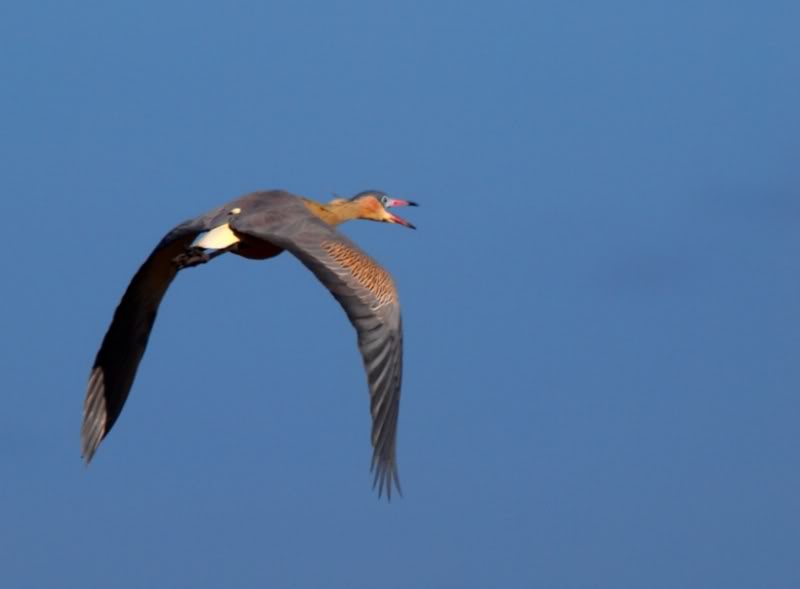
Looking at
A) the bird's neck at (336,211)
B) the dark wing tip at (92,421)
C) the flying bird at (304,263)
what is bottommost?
the dark wing tip at (92,421)

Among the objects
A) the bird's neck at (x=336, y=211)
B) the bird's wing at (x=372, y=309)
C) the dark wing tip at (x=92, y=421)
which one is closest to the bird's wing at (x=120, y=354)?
the dark wing tip at (x=92, y=421)

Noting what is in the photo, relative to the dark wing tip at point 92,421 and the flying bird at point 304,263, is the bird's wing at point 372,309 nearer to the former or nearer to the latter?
the flying bird at point 304,263

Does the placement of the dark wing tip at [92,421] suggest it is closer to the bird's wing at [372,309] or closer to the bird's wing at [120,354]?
the bird's wing at [120,354]

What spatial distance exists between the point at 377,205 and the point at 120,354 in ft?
12.8

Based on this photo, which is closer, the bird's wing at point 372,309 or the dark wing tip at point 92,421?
the bird's wing at point 372,309

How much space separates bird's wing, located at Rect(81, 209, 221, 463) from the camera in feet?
75.5

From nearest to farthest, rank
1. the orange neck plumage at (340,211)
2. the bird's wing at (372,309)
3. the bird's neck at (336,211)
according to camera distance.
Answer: the bird's wing at (372,309) → the bird's neck at (336,211) → the orange neck plumage at (340,211)

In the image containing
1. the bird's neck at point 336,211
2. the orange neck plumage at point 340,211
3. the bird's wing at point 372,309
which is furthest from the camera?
the orange neck plumage at point 340,211

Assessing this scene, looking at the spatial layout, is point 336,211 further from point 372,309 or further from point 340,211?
point 372,309

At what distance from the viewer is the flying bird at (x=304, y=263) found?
18.7m

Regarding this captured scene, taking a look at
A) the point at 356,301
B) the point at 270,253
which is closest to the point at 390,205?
the point at 270,253

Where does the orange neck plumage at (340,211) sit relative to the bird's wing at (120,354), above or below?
above

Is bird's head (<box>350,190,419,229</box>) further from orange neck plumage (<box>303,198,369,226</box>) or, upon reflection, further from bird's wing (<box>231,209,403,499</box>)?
bird's wing (<box>231,209,403,499</box>)

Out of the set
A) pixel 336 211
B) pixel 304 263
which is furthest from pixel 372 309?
pixel 336 211
